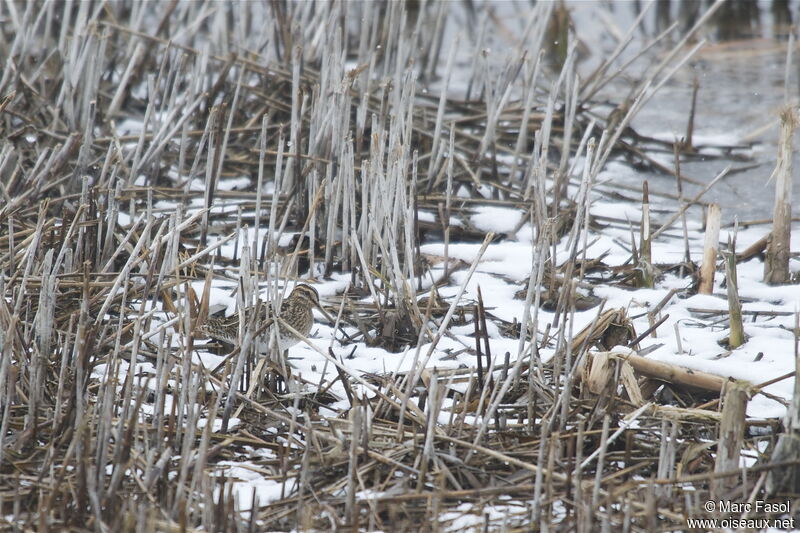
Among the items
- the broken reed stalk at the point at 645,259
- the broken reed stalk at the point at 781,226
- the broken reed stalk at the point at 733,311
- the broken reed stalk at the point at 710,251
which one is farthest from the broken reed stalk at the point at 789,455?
the broken reed stalk at the point at 781,226

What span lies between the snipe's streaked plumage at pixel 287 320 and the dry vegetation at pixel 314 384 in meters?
0.16

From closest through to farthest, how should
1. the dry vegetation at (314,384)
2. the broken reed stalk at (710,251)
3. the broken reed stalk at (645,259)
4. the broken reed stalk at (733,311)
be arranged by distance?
the dry vegetation at (314,384), the broken reed stalk at (733,311), the broken reed stalk at (710,251), the broken reed stalk at (645,259)

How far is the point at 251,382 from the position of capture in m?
3.53

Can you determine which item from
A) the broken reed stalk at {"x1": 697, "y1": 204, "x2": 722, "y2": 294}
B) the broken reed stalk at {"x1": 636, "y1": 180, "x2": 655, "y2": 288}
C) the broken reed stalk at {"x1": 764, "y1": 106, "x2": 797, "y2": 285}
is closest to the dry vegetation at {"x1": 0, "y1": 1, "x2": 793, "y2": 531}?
the broken reed stalk at {"x1": 636, "y1": 180, "x2": 655, "y2": 288}

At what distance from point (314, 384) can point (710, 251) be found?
6.77ft

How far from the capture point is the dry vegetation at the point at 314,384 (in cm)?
275

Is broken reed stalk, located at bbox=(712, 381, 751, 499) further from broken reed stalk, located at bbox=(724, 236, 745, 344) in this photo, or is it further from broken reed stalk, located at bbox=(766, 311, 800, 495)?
broken reed stalk, located at bbox=(724, 236, 745, 344)

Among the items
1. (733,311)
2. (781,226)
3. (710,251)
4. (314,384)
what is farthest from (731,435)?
(781,226)

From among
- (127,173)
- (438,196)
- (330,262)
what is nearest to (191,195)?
(127,173)

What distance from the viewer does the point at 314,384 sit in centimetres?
361

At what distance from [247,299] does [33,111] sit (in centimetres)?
318

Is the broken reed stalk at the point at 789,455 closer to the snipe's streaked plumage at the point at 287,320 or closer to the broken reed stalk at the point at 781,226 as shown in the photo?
the snipe's streaked plumage at the point at 287,320

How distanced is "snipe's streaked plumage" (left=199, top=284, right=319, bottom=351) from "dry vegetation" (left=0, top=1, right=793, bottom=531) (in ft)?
0.51

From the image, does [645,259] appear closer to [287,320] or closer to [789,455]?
[287,320]
